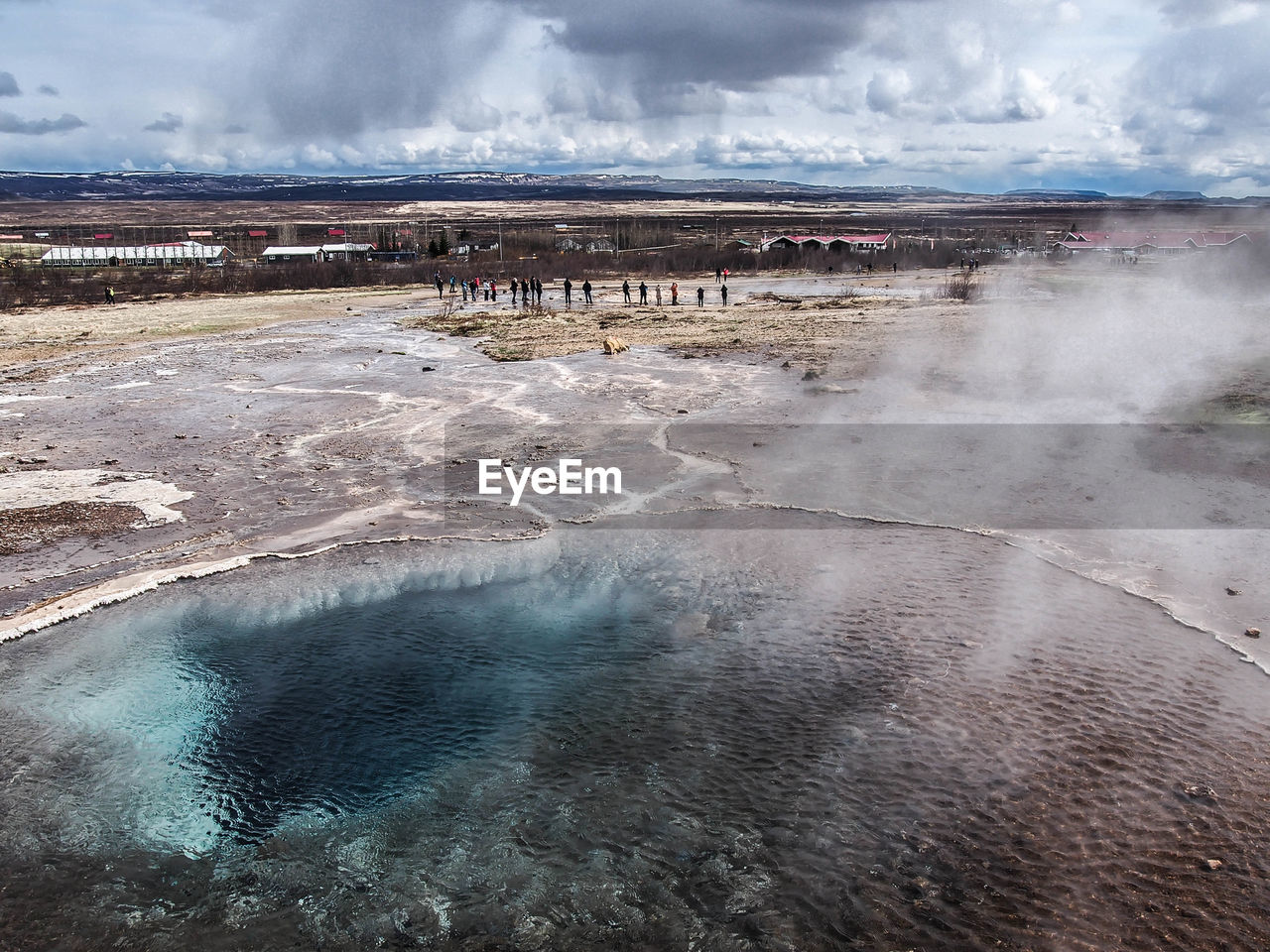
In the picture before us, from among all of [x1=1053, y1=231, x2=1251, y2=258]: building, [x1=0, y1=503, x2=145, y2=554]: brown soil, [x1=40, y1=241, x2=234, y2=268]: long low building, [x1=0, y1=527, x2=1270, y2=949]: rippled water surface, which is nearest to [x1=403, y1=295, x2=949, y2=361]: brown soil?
[x1=1053, y1=231, x2=1251, y2=258]: building

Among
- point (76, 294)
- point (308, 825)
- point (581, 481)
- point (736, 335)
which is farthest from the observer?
point (76, 294)

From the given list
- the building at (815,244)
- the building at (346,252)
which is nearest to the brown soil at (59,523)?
the building at (815,244)

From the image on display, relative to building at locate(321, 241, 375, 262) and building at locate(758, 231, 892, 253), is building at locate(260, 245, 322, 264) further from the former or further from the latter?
building at locate(758, 231, 892, 253)

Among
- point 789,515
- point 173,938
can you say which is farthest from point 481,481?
point 173,938

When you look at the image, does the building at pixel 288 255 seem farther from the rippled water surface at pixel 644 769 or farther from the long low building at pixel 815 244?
the rippled water surface at pixel 644 769

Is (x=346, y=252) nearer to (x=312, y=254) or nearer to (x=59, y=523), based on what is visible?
(x=312, y=254)

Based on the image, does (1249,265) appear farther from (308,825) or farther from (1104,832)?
(308,825)
